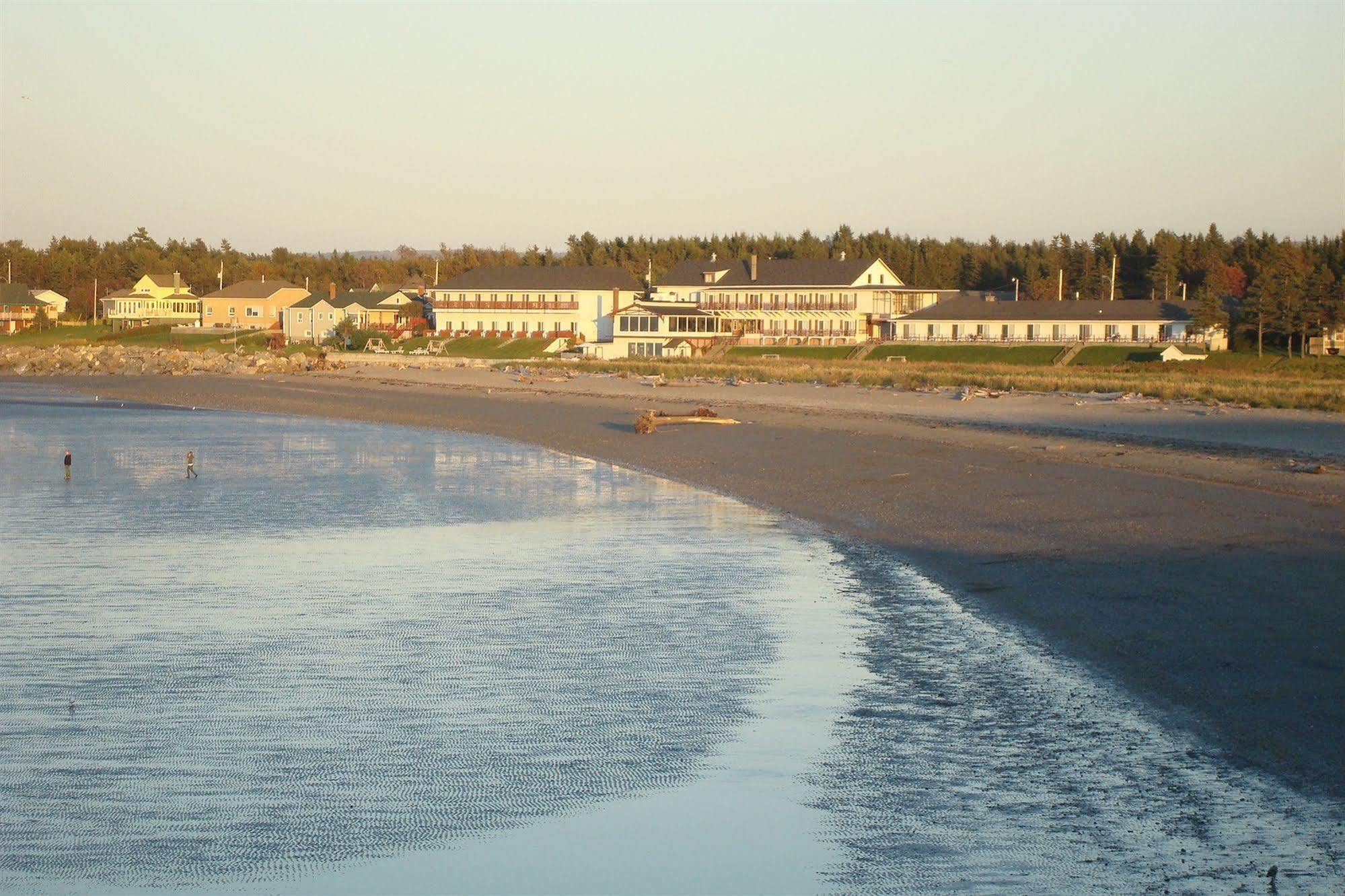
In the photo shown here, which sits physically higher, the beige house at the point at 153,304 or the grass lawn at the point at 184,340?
the beige house at the point at 153,304

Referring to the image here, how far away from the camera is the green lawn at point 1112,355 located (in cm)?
6662

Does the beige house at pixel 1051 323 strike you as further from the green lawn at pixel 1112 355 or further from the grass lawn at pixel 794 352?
the grass lawn at pixel 794 352

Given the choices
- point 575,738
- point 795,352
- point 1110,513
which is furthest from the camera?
point 795,352

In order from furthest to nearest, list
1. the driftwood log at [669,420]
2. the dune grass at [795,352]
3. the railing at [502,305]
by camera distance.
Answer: the railing at [502,305] → the dune grass at [795,352] → the driftwood log at [669,420]

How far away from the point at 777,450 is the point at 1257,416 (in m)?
12.3

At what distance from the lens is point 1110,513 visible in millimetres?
15578

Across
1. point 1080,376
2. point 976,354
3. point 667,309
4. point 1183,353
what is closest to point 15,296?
point 667,309

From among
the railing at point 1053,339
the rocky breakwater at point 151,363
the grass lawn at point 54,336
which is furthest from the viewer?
the grass lawn at point 54,336

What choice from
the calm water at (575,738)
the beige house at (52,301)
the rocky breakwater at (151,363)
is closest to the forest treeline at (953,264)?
the beige house at (52,301)

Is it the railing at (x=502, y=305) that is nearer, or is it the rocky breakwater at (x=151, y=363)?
the rocky breakwater at (x=151, y=363)

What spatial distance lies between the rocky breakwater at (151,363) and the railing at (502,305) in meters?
18.0

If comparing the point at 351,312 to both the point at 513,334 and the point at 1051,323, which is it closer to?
the point at 513,334

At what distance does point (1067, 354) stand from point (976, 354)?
5.06 metres

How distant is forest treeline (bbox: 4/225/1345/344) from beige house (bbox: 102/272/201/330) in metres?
8.96
